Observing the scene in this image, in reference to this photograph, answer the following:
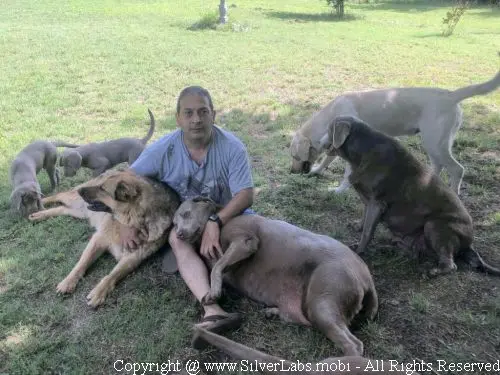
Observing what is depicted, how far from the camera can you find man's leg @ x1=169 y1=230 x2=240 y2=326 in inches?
134

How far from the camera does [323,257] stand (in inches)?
127

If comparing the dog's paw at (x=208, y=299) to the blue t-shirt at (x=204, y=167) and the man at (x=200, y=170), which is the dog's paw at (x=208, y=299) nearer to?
the man at (x=200, y=170)

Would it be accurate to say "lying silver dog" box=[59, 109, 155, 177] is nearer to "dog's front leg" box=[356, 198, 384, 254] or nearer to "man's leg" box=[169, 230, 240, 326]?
"man's leg" box=[169, 230, 240, 326]

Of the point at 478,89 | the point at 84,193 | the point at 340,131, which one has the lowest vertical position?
the point at 84,193

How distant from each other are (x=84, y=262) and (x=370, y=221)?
2.55m

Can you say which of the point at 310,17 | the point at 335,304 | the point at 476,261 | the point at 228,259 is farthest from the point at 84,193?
the point at 310,17

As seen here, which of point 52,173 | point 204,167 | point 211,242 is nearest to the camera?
point 211,242

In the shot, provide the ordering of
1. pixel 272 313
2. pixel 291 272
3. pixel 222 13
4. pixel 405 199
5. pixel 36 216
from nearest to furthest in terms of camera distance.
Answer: pixel 291 272
pixel 272 313
pixel 405 199
pixel 36 216
pixel 222 13

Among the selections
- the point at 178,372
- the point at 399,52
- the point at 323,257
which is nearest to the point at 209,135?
the point at 323,257

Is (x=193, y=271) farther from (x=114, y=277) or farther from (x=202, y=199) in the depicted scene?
(x=114, y=277)

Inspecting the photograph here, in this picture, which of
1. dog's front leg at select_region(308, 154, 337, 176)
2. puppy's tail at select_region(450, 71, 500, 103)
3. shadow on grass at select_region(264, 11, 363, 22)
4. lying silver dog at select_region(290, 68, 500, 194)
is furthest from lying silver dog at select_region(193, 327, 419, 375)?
shadow on grass at select_region(264, 11, 363, 22)

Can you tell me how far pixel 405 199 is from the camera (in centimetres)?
403

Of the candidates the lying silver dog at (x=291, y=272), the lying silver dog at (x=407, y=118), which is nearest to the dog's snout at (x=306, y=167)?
the lying silver dog at (x=407, y=118)

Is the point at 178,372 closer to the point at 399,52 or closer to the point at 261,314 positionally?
the point at 261,314
